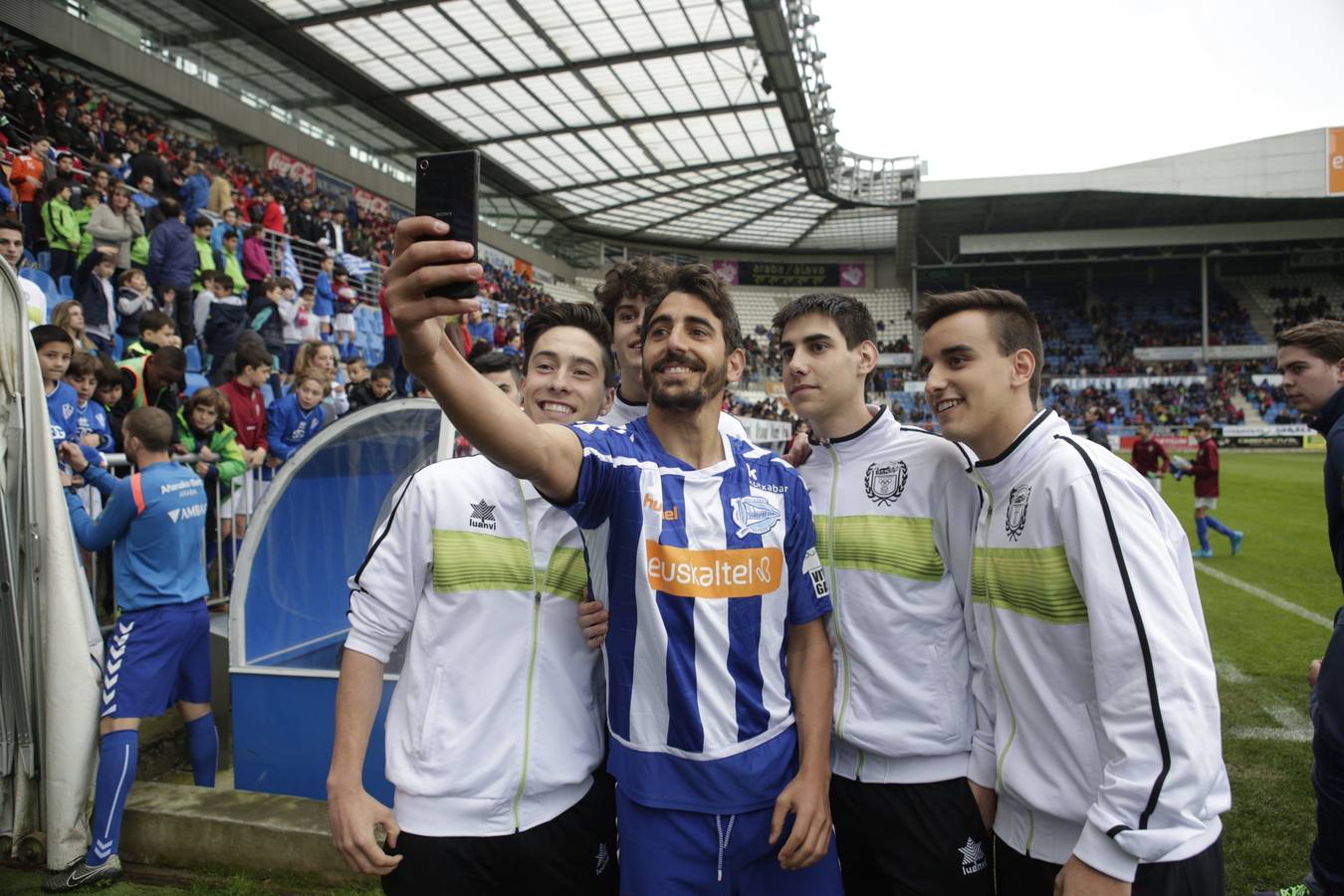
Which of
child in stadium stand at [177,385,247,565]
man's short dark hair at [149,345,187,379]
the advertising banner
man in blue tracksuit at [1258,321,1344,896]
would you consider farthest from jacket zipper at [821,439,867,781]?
the advertising banner

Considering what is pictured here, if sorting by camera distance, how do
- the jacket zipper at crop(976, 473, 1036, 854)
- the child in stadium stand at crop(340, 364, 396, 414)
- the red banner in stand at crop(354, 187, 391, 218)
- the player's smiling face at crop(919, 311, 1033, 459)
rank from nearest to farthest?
the jacket zipper at crop(976, 473, 1036, 854)
the player's smiling face at crop(919, 311, 1033, 459)
the child in stadium stand at crop(340, 364, 396, 414)
the red banner in stand at crop(354, 187, 391, 218)

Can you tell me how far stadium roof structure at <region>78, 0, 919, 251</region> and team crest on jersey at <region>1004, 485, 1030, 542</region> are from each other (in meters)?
19.5

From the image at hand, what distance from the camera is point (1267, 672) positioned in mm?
6176

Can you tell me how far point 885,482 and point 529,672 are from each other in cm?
114

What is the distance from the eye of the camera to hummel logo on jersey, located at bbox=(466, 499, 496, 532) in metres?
2.23

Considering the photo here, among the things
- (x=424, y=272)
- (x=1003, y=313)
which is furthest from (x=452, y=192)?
(x=1003, y=313)

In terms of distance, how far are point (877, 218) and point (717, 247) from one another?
10834 mm

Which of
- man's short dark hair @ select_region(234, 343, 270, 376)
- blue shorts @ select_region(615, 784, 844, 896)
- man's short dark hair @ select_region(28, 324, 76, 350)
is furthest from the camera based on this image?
man's short dark hair @ select_region(234, 343, 270, 376)

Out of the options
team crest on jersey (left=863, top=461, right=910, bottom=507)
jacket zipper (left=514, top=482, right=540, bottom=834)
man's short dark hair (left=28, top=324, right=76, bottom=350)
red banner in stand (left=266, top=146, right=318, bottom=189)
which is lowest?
jacket zipper (left=514, top=482, right=540, bottom=834)

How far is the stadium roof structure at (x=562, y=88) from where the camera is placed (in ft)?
62.6

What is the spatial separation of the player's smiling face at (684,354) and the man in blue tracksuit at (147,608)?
2781 mm

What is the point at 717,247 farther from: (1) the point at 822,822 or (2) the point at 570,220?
(1) the point at 822,822

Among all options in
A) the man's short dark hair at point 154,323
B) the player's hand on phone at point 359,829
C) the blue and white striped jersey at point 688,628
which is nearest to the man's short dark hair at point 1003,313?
the blue and white striped jersey at point 688,628

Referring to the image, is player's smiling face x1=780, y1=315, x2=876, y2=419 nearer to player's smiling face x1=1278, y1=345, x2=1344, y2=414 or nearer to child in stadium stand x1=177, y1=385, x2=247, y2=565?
player's smiling face x1=1278, y1=345, x2=1344, y2=414
